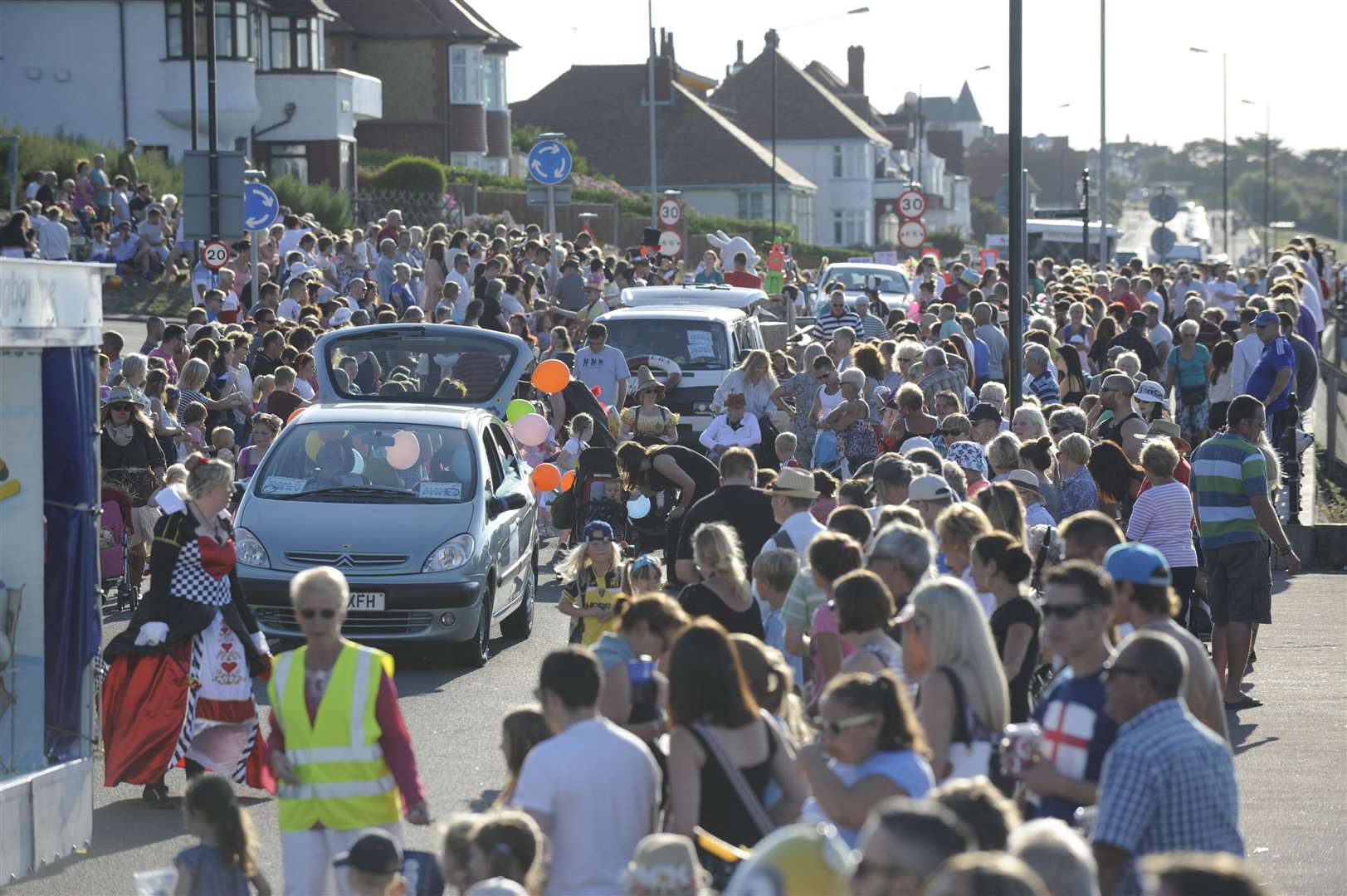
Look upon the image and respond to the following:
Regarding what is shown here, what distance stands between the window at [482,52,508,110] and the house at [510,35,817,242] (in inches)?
697

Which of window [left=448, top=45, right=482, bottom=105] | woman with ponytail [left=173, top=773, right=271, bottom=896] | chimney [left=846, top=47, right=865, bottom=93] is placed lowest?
woman with ponytail [left=173, top=773, right=271, bottom=896]

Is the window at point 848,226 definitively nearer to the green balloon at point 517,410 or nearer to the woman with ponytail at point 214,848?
the green balloon at point 517,410

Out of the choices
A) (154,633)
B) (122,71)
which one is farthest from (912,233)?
(154,633)

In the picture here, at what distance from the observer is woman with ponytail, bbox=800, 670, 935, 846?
564 cm

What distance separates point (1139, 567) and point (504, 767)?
4752 millimetres

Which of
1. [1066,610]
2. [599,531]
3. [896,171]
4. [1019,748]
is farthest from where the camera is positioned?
[896,171]

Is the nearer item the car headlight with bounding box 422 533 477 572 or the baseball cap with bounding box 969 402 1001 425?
the car headlight with bounding box 422 533 477 572

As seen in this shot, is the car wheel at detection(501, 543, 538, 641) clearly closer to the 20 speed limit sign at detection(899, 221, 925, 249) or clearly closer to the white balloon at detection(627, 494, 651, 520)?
the white balloon at detection(627, 494, 651, 520)

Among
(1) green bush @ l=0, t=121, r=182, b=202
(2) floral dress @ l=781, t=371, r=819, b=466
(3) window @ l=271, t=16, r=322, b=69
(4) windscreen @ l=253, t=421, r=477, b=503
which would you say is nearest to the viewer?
(4) windscreen @ l=253, t=421, r=477, b=503

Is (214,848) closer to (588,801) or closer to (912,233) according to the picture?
(588,801)

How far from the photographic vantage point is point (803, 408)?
59.2 ft

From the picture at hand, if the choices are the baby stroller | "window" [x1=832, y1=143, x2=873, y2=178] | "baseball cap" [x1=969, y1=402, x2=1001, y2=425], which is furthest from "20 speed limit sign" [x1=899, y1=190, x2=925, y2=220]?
"window" [x1=832, y1=143, x2=873, y2=178]

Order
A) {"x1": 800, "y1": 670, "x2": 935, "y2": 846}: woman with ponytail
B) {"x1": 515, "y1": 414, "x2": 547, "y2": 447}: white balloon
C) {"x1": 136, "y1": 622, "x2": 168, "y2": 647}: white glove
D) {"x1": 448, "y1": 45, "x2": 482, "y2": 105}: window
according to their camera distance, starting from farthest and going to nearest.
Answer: {"x1": 448, "y1": 45, "x2": 482, "y2": 105}: window → {"x1": 515, "y1": 414, "x2": 547, "y2": 447}: white balloon → {"x1": 136, "y1": 622, "x2": 168, "y2": 647}: white glove → {"x1": 800, "y1": 670, "x2": 935, "y2": 846}: woman with ponytail

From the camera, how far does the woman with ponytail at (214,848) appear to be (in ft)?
20.2
